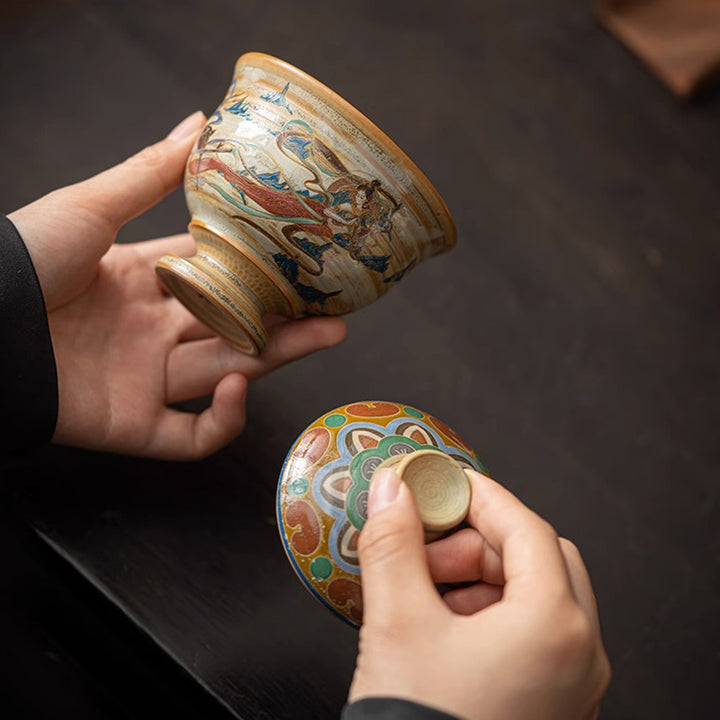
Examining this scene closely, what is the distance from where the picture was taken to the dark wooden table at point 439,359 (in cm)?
100

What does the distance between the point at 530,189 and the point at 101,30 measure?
0.78 meters

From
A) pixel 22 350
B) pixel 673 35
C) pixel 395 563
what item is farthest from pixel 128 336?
pixel 673 35

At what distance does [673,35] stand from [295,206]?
108cm

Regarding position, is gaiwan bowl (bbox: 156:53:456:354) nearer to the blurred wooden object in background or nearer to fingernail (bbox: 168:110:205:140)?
fingernail (bbox: 168:110:205:140)

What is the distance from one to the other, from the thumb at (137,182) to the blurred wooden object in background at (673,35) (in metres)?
0.95

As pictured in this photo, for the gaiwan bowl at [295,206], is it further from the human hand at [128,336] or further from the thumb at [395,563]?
the thumb at [395,563]

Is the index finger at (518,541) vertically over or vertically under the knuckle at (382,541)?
over

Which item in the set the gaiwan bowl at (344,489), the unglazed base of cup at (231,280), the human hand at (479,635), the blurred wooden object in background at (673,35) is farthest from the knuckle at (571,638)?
the blurred wooden object in background at (673,35)

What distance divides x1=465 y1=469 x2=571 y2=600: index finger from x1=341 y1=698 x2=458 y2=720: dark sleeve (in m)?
0.11

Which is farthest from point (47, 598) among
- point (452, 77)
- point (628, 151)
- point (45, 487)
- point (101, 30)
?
point (628, 151)

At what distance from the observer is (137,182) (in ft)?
3.35

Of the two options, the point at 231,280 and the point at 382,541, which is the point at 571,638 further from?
the point at 231,280

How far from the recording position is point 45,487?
1.03 m

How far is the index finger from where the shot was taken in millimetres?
667
